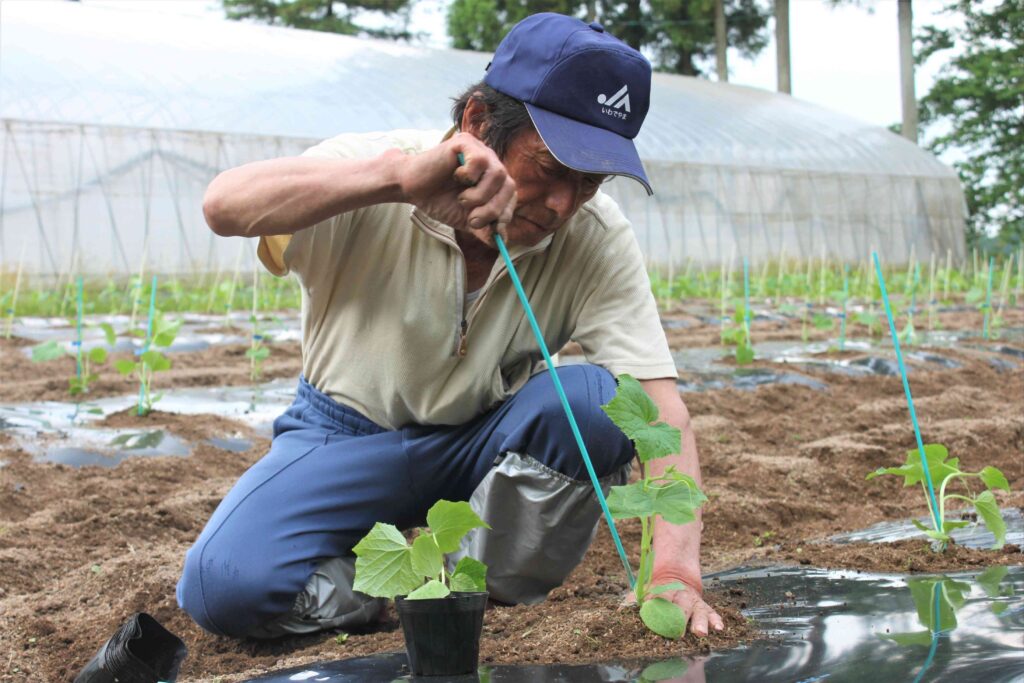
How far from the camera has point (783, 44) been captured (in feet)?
57.3

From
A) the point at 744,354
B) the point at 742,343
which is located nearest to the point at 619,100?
the point at 744,354

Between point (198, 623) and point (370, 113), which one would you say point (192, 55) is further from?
→ point (198, 623)

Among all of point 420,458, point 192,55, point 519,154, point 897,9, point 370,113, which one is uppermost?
point 897,9

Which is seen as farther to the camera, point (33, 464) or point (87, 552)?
point (33, 464)

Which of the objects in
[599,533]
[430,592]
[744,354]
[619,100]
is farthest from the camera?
[744,354]

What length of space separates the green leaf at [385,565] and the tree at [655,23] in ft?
58.2

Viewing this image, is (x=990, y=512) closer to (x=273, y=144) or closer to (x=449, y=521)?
(x=449, y=521)

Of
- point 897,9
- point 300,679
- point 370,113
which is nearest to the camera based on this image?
point 300,679

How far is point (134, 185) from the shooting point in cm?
944

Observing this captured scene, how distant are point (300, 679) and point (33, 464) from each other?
1689 millimetres

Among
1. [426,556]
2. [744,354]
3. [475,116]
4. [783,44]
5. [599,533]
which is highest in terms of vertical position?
[783,44]

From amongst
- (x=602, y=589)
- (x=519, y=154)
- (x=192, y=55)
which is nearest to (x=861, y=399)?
(x=602, y=589)

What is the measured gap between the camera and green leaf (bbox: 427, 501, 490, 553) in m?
1.44

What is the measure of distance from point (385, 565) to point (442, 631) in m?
0.12
